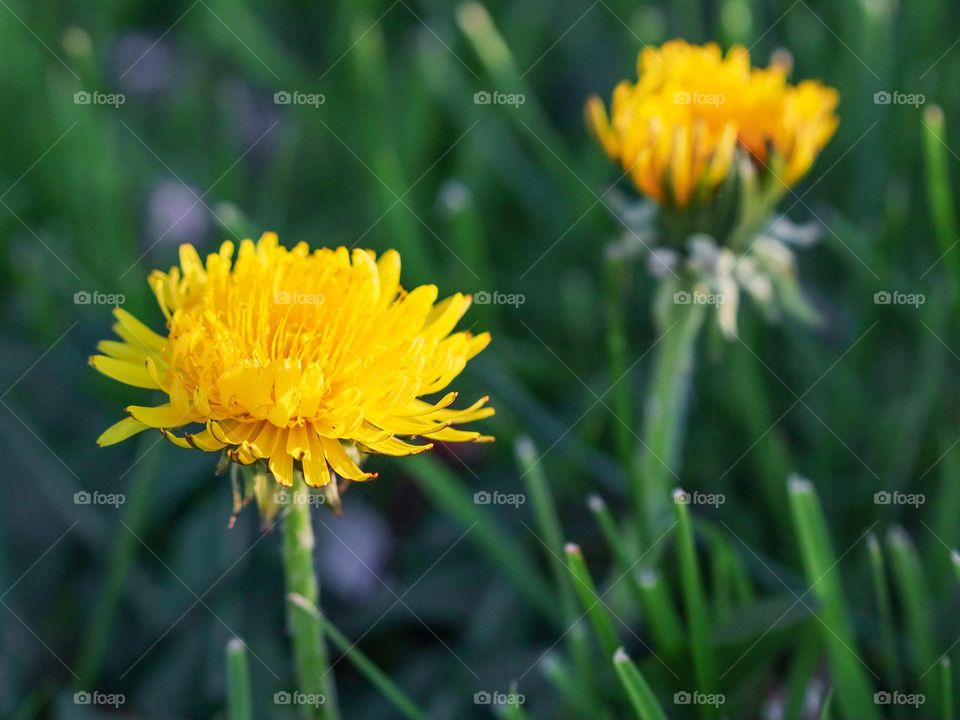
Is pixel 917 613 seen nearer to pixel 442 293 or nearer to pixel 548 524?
pixel 548 524

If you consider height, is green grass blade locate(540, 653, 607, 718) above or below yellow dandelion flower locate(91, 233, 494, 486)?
below

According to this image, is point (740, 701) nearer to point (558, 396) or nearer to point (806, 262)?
point (558, 396)

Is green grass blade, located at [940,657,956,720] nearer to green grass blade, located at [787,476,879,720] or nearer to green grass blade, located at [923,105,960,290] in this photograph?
green grass blade, located at [787,476,879,720]

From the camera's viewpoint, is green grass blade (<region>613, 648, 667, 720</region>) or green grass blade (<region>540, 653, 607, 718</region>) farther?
green grass blade (<region>540, 653, 607, 718</region>)

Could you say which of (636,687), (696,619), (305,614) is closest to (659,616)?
(696,619)

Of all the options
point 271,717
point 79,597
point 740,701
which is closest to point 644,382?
point 740,701

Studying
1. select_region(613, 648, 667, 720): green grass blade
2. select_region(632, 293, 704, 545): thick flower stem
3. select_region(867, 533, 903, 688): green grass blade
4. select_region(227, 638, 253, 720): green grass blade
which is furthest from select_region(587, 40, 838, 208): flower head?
select_region(227, 638, 253, 720): green grass blade

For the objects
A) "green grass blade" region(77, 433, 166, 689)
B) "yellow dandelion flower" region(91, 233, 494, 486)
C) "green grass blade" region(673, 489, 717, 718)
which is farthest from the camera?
"green grass blade" region(77, 433, 166, 689)

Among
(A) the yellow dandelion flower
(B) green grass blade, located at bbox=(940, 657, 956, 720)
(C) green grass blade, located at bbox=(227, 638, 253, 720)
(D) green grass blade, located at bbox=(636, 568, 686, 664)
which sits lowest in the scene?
(B) green grass blade, located at bbox=(940, 657, 956, 720)
